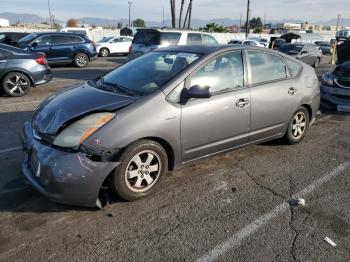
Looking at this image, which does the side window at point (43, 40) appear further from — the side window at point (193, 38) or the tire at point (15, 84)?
the tire at point (15, 84)

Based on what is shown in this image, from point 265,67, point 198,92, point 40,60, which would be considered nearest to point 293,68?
point 265,67

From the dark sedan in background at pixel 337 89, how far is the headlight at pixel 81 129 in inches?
232

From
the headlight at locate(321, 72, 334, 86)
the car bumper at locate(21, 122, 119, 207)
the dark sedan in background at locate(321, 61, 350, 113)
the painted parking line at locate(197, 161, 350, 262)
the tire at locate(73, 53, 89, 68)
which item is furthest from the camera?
the tire at locate(73, 53, 89, 68)

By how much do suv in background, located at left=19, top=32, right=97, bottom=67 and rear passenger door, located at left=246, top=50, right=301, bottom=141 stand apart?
40.6 ft

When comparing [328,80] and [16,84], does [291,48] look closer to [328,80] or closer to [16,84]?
[328,80]

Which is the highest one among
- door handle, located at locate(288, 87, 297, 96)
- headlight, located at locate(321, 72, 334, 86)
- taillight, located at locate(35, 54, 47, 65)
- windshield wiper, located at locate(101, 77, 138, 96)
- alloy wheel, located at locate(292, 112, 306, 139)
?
windshield wiper, located at locate(101, 77, 138, 96)

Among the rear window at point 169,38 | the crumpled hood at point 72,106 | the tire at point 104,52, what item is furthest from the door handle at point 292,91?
the tire at point 104,52

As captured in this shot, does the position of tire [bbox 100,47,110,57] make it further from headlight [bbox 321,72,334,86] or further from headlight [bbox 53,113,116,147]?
headlight [bbox 53,113,116,147]

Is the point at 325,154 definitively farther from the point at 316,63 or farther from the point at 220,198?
the point at 316,63

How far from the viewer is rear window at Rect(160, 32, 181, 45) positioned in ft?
39.5

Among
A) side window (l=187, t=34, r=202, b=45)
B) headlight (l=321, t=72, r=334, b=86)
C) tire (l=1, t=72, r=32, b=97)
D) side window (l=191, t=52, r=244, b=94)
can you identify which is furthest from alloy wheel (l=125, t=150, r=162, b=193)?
side window (l=187, t=34, r=202, b=45)

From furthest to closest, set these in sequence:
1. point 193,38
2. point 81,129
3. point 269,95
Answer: point 193,38 → point 269,95 → point 81,129

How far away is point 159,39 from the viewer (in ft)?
39.5

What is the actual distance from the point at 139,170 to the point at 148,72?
1.30 meters
